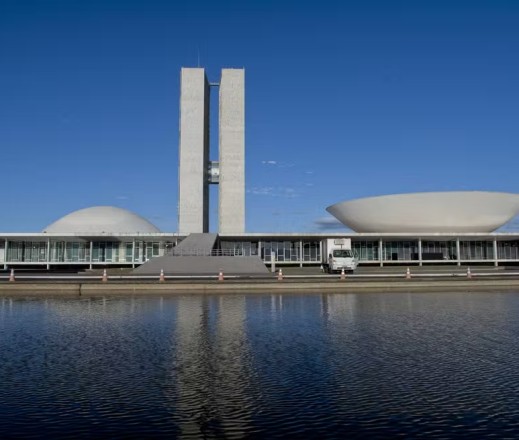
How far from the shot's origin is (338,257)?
128ft

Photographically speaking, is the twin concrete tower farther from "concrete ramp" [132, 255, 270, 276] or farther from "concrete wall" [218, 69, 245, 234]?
"concrete ramp" [132, 255, 270, 276]

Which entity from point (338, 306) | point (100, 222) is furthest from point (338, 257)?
point (100, 222)

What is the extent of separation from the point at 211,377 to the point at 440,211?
57.8m

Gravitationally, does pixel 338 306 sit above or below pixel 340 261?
below

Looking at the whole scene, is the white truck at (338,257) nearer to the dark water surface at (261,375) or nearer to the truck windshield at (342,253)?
the truck windshield at (342,253)

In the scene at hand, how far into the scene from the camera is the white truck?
38.5 meters

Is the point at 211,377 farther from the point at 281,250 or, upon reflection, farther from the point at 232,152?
the point at 232,152

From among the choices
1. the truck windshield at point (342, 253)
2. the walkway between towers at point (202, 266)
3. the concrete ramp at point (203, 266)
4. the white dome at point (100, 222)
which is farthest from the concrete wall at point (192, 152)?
the truck windshield at point (342, 253)

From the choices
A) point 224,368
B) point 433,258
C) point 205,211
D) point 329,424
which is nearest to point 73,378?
point 224,368

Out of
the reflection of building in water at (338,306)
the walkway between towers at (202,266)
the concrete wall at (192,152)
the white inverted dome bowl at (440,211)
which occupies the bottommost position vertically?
the reflection of building in water at (338,306)

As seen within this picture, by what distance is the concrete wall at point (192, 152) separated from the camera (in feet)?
230

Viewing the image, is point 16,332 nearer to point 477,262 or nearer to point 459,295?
point 459,295

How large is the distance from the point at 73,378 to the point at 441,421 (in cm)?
545

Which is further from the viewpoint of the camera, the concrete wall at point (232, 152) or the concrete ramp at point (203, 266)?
the concrete wall at point (232, 152)
